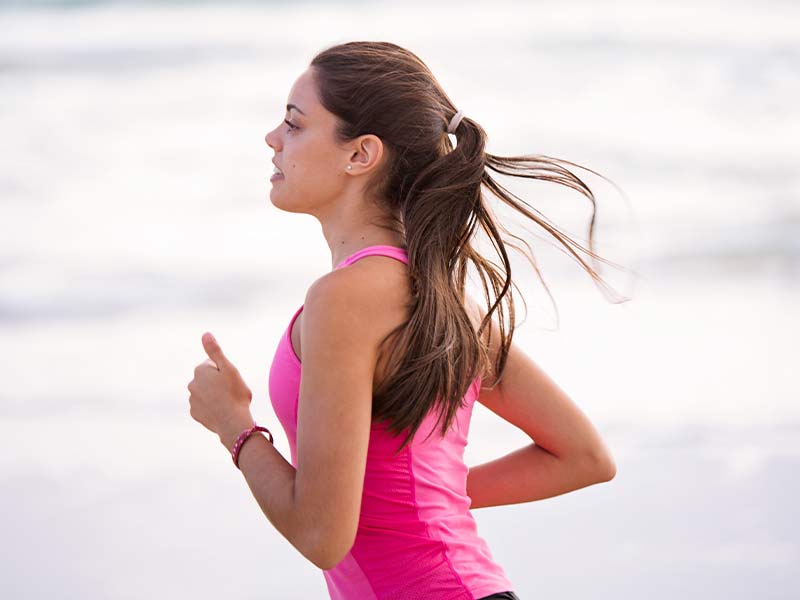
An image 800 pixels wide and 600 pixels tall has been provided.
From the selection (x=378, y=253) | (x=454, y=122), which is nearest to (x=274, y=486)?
(x=378, y=253)

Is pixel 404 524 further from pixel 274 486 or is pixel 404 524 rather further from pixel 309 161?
pixel 309 161

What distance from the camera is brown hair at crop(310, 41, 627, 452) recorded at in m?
1.69

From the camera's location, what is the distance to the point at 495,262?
6.35 ft

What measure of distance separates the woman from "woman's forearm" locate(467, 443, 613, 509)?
78 mm

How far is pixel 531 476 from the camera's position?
6.50 ft

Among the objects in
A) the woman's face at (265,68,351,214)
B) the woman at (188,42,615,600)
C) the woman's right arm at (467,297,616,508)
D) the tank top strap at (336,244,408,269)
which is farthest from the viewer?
the woman's right arm at (467,297,616,508)

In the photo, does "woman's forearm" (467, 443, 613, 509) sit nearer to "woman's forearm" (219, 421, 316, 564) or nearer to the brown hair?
the brown hair

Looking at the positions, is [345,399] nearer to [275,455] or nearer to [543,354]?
[275,455]

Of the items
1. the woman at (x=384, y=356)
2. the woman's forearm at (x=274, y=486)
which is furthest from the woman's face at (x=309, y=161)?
the woman's forearm at (x=274, y=486)

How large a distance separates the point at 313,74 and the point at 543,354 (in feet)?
9.81

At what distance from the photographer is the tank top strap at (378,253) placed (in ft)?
5.41

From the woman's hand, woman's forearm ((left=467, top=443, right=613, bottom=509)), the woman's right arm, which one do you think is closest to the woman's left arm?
the woman's hand

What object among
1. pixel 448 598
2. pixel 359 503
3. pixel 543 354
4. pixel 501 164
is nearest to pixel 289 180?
pixel 501 164

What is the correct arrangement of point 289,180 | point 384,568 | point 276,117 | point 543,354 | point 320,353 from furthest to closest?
point 276,117 < point 543,354 < point 289,180 < point 384,568 < point 320,353
